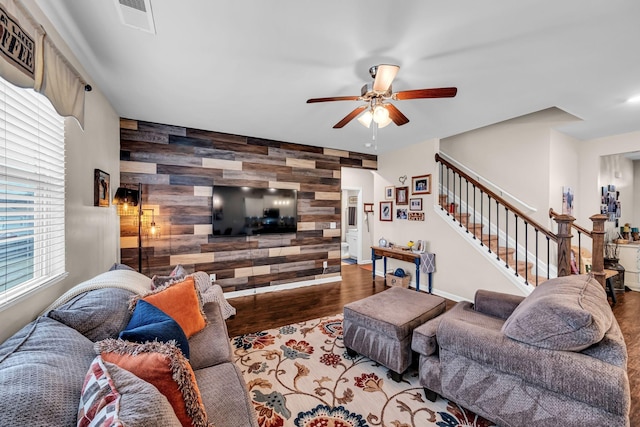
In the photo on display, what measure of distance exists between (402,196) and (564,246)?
8.12 ft

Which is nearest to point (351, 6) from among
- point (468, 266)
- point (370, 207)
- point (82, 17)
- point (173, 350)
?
point (82, 17)

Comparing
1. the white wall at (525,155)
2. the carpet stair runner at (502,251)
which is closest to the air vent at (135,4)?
the carpet stair runner at (502,251)

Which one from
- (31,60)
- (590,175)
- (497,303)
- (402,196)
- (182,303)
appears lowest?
(497,303)

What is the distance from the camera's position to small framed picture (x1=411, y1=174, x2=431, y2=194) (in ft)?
14.6

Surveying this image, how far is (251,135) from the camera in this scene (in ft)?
13.6

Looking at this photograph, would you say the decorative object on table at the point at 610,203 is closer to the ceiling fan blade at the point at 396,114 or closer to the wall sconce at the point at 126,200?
the ceiling fan blade at the point at 396,114

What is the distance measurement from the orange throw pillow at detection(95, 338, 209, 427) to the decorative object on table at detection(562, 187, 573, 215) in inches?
209

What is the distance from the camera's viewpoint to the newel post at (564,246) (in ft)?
9.01

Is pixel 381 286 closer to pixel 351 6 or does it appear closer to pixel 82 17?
pixel 351 6

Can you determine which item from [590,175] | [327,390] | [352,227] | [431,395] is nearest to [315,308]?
[327,390]

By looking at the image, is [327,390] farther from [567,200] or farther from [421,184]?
[567,200]

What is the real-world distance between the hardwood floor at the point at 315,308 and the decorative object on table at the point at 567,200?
143 cm

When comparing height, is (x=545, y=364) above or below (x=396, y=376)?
above

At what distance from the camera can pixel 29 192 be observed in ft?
4.97
